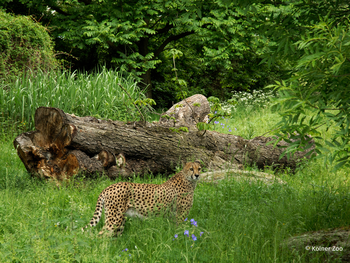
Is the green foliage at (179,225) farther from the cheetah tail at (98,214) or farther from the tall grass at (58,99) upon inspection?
the tall grass at (58,99)

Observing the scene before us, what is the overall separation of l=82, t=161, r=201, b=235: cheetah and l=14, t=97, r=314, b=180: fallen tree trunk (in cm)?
140

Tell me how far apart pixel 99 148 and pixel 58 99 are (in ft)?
10.6

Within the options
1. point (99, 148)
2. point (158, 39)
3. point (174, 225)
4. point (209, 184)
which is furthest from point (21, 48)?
point (158, 39)

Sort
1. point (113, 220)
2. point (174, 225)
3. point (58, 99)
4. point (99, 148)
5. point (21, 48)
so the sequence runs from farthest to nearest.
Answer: point (21, 48) < point (58, 99) < point (99, 148) < point (174, 225) < point (113, 220)

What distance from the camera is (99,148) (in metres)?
6.02

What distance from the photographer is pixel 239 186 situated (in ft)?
18.1

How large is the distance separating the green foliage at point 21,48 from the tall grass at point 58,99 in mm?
557

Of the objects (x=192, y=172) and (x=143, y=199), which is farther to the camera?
(x=192, y=172)

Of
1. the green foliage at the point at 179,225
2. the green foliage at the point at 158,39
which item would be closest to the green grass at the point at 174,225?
the green foliage at the point at 179,225

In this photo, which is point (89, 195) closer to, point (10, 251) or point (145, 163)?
point (145, 163)

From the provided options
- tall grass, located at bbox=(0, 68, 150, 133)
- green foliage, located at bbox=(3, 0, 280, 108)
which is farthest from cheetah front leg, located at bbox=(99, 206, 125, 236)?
green foliage, located at bbox=(3, 0, 280, 108)

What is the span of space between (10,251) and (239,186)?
358 cm

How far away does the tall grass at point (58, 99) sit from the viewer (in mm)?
8477

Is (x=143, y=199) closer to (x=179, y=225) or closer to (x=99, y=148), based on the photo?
(x=179, y=225)
